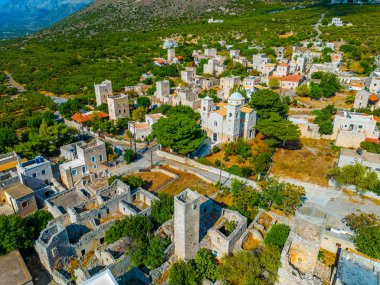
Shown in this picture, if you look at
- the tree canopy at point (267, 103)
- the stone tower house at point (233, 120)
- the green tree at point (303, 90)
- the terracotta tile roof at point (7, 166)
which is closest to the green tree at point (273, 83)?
the green tree at point (303, 90)

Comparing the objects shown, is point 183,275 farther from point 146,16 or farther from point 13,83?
point 146,16

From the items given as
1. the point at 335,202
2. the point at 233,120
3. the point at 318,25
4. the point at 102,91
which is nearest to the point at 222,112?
the point at 233,120

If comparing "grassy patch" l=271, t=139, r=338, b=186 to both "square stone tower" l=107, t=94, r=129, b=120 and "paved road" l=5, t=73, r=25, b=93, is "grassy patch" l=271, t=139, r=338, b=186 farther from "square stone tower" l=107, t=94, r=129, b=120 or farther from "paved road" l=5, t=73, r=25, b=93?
"paved road" l=5, t=73, r=25, b=93

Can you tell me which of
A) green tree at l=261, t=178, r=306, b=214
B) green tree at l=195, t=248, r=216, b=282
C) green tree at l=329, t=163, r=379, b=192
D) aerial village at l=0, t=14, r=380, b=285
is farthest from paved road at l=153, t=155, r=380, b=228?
green tree at l=195, t=248, r=216, b=282

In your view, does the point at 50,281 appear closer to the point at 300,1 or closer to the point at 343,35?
the point at 343,35

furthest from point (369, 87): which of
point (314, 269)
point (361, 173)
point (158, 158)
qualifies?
point (314, 269)

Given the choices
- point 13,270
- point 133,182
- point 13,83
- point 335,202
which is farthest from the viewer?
point 13,83
